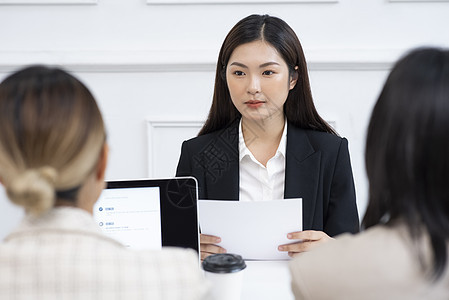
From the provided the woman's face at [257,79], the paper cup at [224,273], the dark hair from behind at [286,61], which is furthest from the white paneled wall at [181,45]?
the paper cup at [224,273]

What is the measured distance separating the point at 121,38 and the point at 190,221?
4.55 ft

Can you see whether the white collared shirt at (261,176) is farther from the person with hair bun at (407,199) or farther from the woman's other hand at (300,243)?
the person with hair bun at (407,199)

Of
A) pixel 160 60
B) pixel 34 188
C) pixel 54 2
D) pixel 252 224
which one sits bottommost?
pixel 252 224

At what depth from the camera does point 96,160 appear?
73cm

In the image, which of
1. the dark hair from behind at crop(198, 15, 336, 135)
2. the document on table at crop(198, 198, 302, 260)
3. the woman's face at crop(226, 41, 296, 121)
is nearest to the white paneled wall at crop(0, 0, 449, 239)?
the dark hair from behind at crop(198, 15, 336, 135)

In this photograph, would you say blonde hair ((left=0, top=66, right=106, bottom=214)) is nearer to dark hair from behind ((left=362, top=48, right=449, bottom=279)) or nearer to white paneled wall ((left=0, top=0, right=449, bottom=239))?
dark hair from behind ((left=362, top=48, right=449, bottom=279))

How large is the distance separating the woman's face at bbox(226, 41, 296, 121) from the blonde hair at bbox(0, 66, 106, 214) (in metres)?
0.88

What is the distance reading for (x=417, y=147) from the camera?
27.7 inches

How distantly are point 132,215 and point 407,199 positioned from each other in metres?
0.67

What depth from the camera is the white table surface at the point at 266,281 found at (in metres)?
1.12

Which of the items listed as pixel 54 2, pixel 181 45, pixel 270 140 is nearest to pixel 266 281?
pixel 270 140

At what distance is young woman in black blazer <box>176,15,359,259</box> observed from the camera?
61.1 inches

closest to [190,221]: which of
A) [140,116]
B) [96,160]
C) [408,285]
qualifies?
[96,160]

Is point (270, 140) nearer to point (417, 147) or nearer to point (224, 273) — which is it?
point (224, 273)
